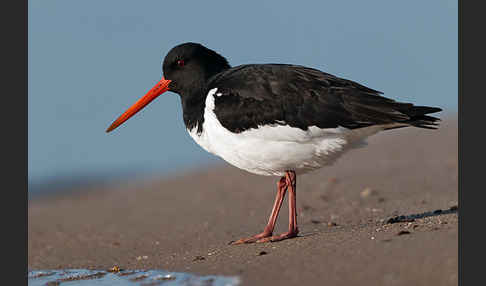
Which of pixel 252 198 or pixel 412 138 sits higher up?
pixel 412 138

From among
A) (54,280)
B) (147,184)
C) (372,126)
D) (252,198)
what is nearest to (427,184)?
(252,198)

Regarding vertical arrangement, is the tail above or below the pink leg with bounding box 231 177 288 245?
above

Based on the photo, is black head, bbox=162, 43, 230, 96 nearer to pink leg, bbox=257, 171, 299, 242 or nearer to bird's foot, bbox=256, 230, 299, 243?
pink leg, bbox=257, 171, 299, 242

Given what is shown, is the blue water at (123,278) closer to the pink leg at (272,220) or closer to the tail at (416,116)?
the pink leg at (272,220)

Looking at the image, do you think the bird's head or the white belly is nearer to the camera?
the white belly

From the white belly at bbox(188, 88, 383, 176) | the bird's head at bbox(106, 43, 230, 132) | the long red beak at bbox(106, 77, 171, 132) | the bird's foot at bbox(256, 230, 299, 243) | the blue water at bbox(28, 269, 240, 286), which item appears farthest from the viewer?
the long red beak at bbox(106, 77, 171, 132)

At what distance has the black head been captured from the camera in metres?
7.46

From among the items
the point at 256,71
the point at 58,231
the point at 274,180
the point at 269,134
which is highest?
the point at 256,71

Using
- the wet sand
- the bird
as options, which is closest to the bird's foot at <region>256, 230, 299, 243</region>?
the bird

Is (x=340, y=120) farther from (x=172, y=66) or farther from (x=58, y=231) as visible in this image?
(x=58, y=231)

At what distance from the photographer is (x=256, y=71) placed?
22.0 ft

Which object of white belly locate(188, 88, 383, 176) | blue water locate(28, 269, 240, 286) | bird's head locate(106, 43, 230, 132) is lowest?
blue water locate(28, 269, 240, 286)

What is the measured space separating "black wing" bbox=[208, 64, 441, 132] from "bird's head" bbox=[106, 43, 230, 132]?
0.88 m

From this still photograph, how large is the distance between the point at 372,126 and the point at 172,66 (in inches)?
104
